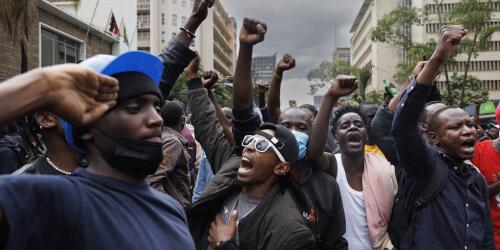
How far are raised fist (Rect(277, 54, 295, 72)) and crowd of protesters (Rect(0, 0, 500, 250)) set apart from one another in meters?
0.02

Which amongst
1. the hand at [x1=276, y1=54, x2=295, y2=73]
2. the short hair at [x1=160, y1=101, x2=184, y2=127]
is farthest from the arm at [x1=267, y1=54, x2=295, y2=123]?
the short hair at [x1=160, y1=101, x2=184, y2=127]

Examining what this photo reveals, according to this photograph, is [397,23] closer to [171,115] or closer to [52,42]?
[52,42]

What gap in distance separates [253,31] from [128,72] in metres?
1.61

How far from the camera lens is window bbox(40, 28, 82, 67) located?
2315 centimetres

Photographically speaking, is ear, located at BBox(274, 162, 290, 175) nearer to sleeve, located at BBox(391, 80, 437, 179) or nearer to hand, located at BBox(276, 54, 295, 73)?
sleeve, located at BBox(391, 80, 437, 179)

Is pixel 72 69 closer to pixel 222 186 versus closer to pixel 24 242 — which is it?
pixel 24 242

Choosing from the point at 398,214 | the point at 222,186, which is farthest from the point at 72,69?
the point at 398,214

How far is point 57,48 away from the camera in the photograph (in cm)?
2431

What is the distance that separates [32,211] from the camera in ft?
4.74

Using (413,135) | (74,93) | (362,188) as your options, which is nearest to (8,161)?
(362,188)

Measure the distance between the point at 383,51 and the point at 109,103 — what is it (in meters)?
87.4

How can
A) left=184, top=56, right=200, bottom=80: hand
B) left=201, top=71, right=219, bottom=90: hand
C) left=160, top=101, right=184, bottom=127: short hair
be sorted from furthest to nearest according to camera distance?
left=160, top=101, right=184, bottom=127: short hair → left=201, top=71, right=219, bottom=90: hand → left=184, top=56, right=200, bottom=80: hand

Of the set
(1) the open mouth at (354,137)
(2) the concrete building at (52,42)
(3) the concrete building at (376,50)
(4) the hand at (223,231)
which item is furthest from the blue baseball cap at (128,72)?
(3) the concrete building at (376,50)

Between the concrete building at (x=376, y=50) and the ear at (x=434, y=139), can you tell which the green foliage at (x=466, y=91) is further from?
the ear at (x=434, y=139)
